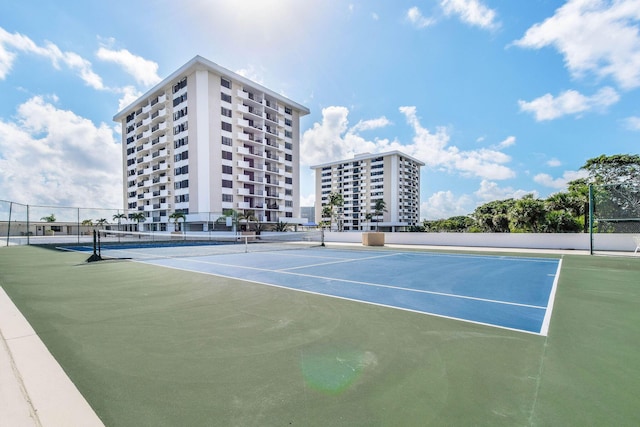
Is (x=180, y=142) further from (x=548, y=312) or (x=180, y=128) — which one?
(x=548, y=312)

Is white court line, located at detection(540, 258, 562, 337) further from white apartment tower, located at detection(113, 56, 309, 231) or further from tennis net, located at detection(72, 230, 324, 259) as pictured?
white apartment tower, located at detection(113, 56, 309, 231)

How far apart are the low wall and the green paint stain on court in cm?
2565

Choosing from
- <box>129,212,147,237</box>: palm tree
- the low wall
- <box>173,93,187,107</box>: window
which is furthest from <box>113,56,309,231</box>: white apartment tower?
Result: the low wall

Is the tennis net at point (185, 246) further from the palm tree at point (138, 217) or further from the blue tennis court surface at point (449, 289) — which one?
the palm tree at point (138, 217)

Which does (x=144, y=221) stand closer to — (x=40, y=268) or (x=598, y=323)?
(x=40, y=268)

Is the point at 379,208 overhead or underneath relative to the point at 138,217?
overhead

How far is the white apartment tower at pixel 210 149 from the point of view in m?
50.8

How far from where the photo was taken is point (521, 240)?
2366cm

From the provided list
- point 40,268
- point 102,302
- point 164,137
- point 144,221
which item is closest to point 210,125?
point 164,137

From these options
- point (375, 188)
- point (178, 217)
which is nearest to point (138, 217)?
point (178, 217)

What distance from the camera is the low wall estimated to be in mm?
19625

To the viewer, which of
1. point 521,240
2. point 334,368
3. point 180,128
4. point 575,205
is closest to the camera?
point 334,368

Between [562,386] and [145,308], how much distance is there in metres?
7.04

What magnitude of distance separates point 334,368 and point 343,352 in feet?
1.57
